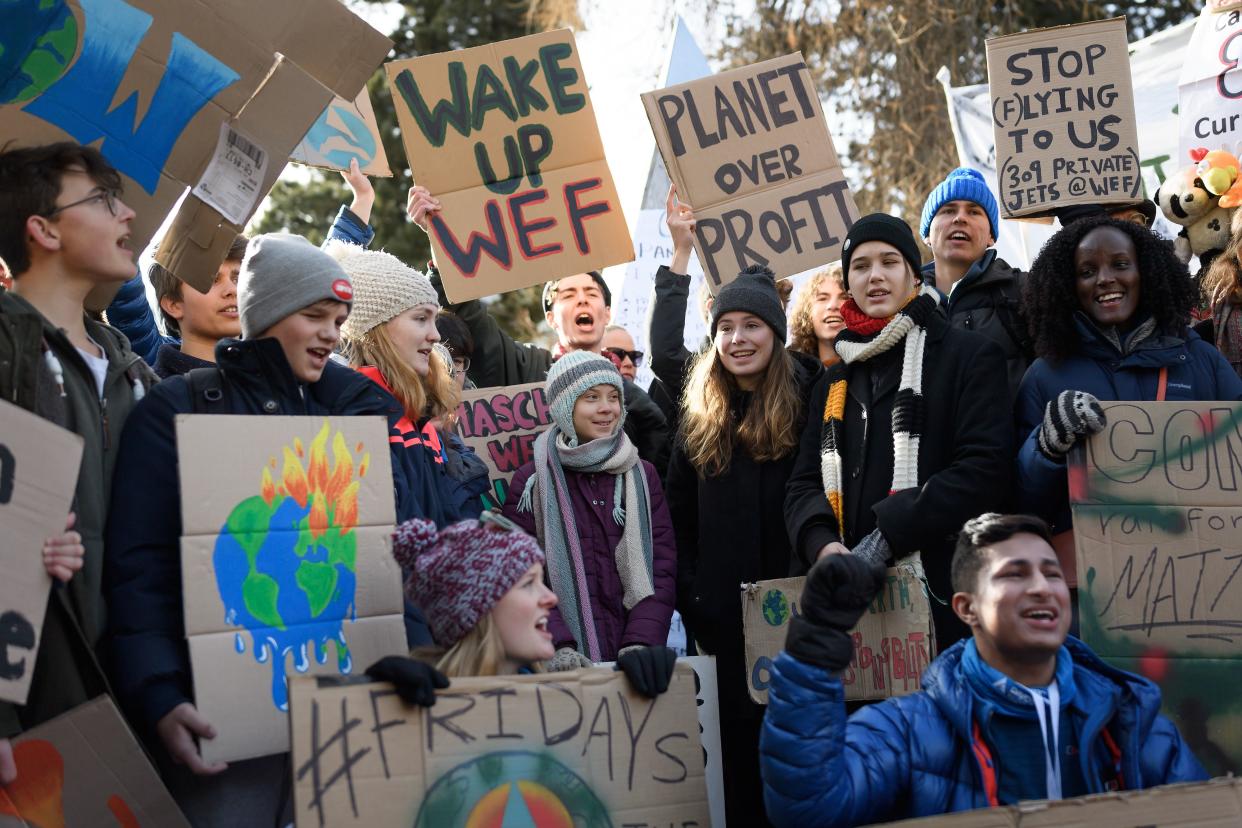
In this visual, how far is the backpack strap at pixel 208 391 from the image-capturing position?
3.69 meters

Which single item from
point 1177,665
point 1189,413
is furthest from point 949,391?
point 1177,665

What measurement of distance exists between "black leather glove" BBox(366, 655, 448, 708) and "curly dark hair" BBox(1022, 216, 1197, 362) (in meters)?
2.39

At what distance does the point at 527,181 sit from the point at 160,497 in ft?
9.12

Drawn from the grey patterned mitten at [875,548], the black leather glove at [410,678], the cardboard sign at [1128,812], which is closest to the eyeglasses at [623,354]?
the grey patterned mitten at [875,548]

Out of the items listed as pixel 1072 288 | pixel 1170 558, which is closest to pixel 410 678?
pixel 1170 558

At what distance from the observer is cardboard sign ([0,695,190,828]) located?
10.7 ft

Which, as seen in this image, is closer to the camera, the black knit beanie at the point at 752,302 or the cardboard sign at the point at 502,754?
the cardboard sign at the point at 502,754

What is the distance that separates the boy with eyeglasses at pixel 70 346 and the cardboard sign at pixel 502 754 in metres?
0.70

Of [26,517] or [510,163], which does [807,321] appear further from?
[26,517]

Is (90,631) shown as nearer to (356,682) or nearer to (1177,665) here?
(356,682)

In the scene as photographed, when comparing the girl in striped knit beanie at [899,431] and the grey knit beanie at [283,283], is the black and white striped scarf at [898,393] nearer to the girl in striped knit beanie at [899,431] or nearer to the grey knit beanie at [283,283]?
the girl in striped knit beanie at [899,431]

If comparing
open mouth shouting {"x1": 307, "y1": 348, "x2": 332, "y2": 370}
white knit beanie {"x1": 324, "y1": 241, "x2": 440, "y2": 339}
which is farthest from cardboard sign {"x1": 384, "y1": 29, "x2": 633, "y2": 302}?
open mouth shouting {"x1": 307, "y1": 348, "x2": 332, "y2": 370}

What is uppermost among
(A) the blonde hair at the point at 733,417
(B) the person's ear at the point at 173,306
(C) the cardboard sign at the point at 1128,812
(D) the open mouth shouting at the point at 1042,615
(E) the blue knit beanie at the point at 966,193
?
(E) the blue knit beanie at the point at 966,193

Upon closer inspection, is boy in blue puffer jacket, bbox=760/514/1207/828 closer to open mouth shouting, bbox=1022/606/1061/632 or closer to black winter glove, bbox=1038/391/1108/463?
open mouth shouting, bbox=1022/606/1061/632
